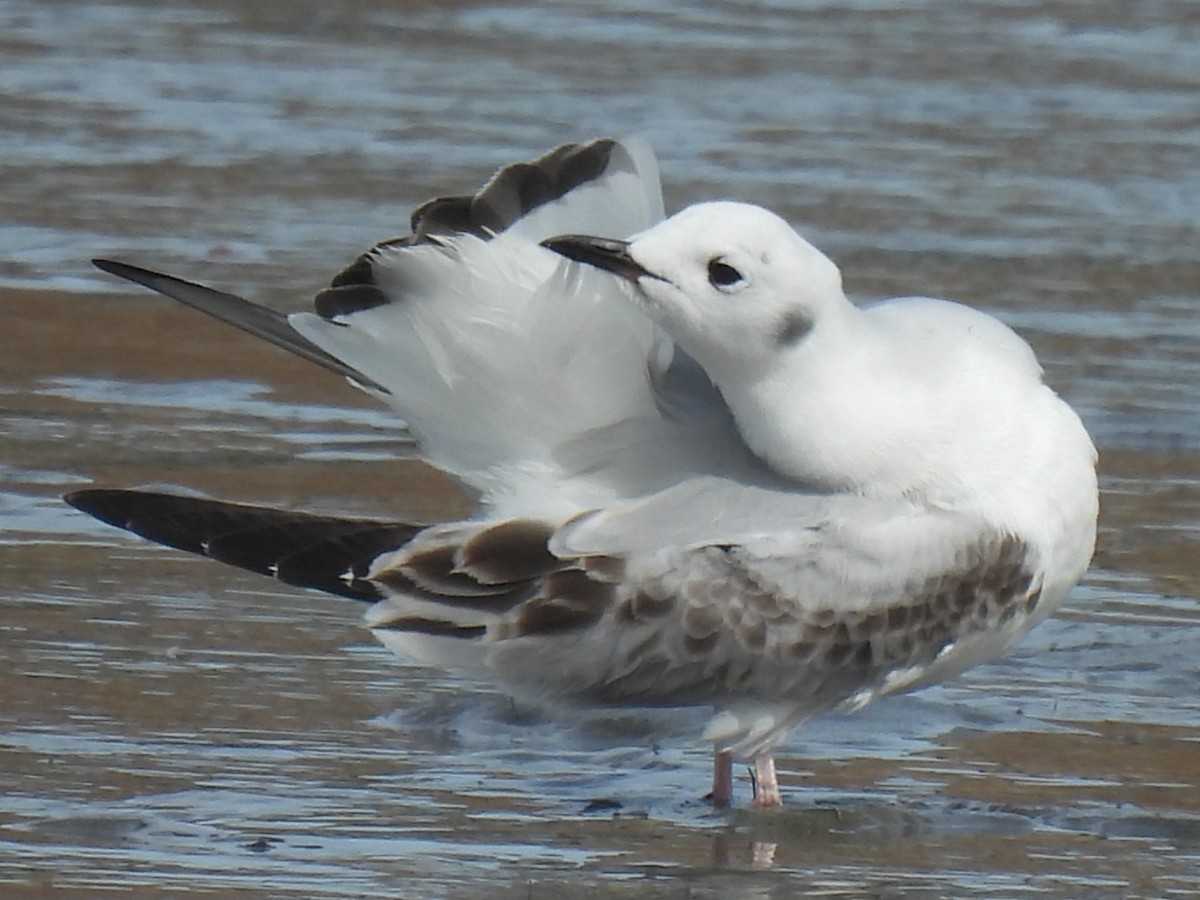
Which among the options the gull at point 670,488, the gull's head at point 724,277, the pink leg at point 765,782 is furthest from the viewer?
the pink leg at point 765,782

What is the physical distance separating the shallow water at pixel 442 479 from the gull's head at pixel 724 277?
0.81m

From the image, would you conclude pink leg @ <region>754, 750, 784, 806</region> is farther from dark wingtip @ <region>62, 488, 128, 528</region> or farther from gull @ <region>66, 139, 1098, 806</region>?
dark wingtip @ <region>62, 488, 128, 528</region>

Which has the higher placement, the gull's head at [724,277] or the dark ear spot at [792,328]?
the gull's head at [724,277]

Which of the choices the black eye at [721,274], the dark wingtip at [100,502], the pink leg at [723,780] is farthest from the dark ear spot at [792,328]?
the dark wingtip at [100,502]

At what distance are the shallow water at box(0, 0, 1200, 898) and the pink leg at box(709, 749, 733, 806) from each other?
0.26 ft

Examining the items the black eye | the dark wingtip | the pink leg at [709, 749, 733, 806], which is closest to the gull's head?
the black eye

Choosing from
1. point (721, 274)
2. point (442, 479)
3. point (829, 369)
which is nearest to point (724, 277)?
point (721, 274)

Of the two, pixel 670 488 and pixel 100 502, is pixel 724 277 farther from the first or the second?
pixel 100 502

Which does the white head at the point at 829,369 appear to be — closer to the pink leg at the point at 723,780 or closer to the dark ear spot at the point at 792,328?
the dark ear spot at the point at 792,328

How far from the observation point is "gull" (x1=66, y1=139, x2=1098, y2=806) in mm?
4707

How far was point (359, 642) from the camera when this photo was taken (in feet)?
18.3

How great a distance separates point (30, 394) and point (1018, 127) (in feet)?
14.5

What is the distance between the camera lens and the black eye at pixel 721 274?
179 inches

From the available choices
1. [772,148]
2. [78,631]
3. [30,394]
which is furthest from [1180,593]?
[772,148]
